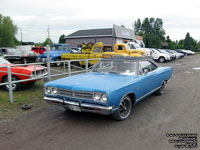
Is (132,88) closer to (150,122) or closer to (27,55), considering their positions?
(150,122)

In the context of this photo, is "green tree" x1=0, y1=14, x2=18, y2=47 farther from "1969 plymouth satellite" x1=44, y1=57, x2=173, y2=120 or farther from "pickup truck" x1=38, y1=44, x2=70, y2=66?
"1969 plymouth satellite" x1=44, y1=57, x2=173, y2=120

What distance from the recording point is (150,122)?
452 cm

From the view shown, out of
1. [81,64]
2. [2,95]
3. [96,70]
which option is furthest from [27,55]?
[96,70]

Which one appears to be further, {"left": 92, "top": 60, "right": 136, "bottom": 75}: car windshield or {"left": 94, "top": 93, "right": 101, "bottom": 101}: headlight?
{"left": 92, "top": 60, "right": 136, "bottom": 75}: car windshield

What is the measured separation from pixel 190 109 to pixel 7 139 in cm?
478

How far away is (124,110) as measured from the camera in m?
4.72

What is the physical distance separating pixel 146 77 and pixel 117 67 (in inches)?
35.4

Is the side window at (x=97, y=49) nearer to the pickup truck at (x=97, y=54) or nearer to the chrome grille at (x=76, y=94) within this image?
the pickup truck at (x=97, y=54)

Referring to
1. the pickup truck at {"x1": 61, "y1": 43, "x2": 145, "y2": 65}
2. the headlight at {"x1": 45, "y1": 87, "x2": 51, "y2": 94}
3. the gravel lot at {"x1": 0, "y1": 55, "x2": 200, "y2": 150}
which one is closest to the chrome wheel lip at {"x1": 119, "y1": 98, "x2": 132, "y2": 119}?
the gravel lot at {"x1": 0, "y1": 55, "x2": 200, "y2": 150}

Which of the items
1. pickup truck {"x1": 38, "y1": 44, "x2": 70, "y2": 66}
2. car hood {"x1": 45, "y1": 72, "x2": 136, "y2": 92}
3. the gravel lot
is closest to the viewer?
the gravel lot

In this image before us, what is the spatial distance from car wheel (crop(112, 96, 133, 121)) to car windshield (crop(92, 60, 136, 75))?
0.95m

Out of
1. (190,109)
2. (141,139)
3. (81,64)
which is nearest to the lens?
(141,139)

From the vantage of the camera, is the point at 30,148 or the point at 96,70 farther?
the point at 96,70

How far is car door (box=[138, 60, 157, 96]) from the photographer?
524 centimetres
